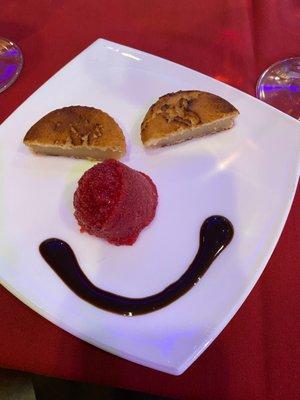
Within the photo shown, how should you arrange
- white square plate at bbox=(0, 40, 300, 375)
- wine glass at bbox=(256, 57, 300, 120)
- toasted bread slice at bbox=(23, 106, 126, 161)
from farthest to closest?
wine glass at bbox=(256, 57, 300, 120)
toasted bread slice at bbox=(23, 106, 126, 161)
white square plate at bbox=(0, 40, 300, 375)

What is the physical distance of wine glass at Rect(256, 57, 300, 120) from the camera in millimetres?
1107

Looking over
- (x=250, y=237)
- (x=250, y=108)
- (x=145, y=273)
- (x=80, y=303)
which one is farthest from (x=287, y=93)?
(x=80, y=303)

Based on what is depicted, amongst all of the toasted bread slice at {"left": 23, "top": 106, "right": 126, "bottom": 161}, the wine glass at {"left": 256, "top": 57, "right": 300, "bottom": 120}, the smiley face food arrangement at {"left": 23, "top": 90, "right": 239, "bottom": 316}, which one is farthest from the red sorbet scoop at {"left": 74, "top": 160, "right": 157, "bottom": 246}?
the wine glass at {"left": 256, "top": 57, "right": 300, "bottom": 120}

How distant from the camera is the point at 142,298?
2.60 feet

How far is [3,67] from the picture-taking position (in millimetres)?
1210

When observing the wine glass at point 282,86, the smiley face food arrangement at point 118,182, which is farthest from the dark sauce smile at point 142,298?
the wine glass at point 282,86

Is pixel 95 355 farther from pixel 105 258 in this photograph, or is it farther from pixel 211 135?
pixel 211 135

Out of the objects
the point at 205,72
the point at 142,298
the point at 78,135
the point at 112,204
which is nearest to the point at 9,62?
the point at 78,135

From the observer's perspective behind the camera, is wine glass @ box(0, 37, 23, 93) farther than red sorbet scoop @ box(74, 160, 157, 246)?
Yes

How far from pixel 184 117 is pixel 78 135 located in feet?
0.76

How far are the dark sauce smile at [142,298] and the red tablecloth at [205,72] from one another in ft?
0.28

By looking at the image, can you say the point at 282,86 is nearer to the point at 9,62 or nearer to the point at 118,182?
the point at 118,182

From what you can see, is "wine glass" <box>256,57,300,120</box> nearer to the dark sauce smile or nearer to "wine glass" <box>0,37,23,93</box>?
the dark sauce smile

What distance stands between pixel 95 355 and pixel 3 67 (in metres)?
0.81
